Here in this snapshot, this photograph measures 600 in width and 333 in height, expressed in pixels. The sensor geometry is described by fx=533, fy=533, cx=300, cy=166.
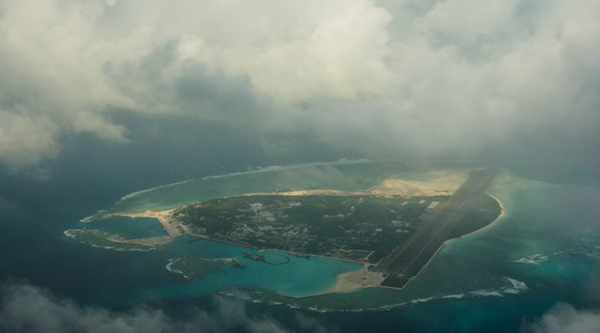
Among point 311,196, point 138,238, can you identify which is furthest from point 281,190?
point 138,238

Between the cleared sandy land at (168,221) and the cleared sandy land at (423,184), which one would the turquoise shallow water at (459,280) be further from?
the cleared sandy land at (423,184)

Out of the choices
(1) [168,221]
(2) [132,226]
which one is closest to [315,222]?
(1) [168,221]

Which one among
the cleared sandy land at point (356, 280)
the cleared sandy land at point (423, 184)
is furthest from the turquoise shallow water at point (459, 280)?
the cleared sandy land at point (423, 184)

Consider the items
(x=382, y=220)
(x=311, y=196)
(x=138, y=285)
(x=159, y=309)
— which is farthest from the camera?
(x=311, y=196)

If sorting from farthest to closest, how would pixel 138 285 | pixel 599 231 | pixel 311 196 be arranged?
1. pixel 311 196
2. pixel 599 231
3. pixel 138 285

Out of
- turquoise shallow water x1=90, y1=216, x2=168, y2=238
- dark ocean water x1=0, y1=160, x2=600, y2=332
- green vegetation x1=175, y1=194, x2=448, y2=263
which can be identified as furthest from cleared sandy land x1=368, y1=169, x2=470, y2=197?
turquoise shallow water x1=90, y1=216, x2=168, y2=238

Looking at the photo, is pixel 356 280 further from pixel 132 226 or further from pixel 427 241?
pixel 132 226

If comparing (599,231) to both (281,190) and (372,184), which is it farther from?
(281,190)

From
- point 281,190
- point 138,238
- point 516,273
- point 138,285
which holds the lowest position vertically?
point 516,273
